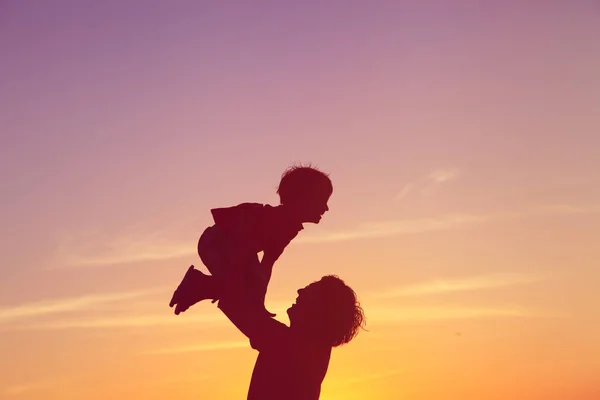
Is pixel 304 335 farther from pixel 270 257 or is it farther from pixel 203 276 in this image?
pixel 270 257

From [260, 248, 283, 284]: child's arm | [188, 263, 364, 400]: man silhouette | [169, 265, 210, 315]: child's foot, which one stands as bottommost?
[188, 263, 364, 400]: man silhouette

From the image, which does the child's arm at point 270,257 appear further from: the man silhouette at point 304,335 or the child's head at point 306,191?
the man silhouette at point 304,335

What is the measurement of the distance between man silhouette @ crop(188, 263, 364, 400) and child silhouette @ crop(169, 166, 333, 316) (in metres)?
0.41

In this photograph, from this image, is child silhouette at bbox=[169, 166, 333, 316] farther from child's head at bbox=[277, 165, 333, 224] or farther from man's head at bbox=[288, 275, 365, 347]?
man's head at bbox=[288, 275, 365, 347]

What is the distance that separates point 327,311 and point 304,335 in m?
0.33

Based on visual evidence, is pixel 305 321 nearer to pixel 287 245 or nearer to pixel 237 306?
pixel 237 306

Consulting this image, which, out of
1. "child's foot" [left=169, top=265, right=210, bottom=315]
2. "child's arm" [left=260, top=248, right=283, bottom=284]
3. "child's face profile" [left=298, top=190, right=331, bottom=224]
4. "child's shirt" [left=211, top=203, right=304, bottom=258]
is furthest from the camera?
"child's arm" [left=260, top=248, right=283, bottom=284]

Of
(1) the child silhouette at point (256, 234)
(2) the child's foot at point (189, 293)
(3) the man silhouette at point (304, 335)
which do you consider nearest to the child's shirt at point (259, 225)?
(1) the child silhouette at point (256, 234)

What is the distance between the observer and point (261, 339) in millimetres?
7344

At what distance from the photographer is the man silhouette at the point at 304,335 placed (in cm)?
722

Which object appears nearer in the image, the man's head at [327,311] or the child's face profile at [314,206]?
the man's head at [327,311]

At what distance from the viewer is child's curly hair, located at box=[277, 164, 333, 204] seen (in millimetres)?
8086

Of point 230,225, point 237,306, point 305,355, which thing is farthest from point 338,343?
point 230,225

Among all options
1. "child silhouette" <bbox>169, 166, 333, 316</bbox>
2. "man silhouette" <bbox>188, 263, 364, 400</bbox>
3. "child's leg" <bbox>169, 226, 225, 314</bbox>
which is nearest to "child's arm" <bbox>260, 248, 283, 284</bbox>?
"child silhouette" <bbox>169, 166, 333, 316</bbox>
